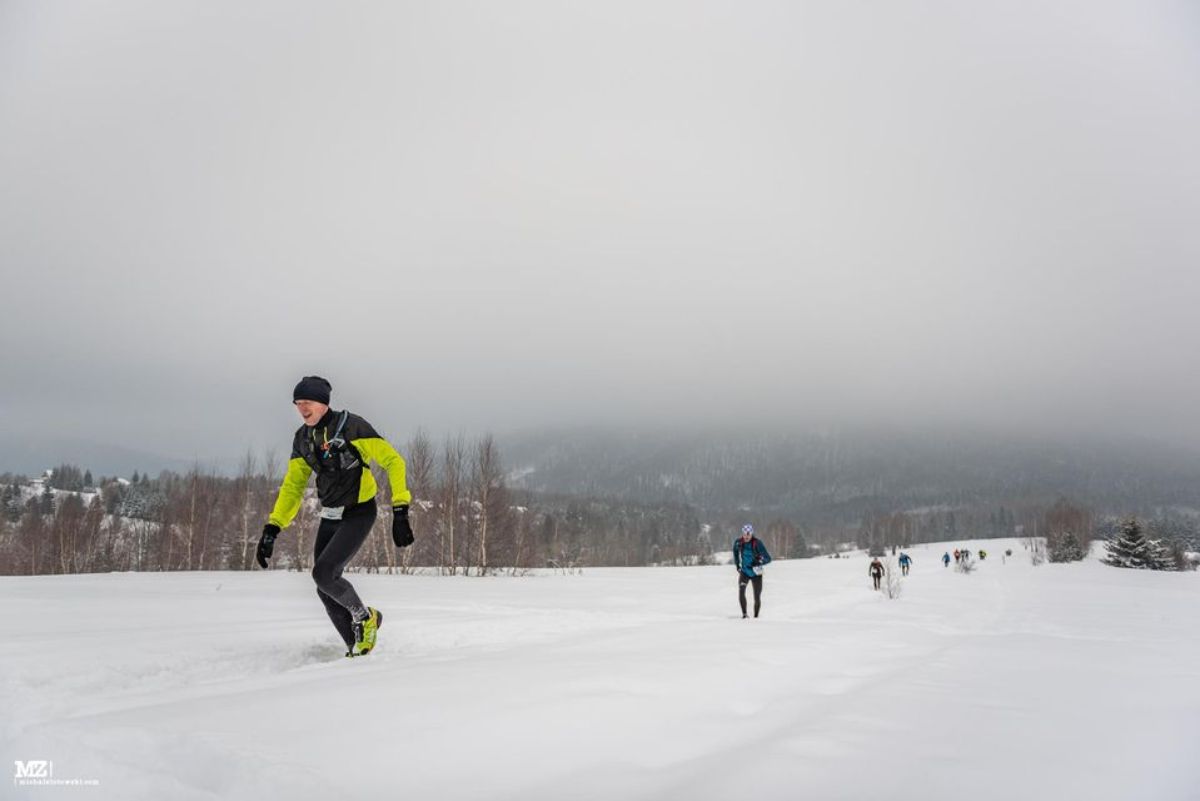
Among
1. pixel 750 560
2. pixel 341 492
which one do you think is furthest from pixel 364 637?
pixel 750 560

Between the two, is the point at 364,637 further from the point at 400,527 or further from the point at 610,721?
the point at 610,721

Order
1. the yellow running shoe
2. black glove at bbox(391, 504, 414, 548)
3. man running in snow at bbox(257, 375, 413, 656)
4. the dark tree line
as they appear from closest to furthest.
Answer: black glove at bbox(391, 504, 414, 548), man running in snow at bbox(257, 375, 413, 656), the yellow running shoe, the dark tree line

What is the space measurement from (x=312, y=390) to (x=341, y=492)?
945mm

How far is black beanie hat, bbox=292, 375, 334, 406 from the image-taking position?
16.7ft

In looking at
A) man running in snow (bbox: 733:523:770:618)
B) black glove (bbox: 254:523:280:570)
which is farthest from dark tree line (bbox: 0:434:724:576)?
black glove (bbox: 254:523:280:570)

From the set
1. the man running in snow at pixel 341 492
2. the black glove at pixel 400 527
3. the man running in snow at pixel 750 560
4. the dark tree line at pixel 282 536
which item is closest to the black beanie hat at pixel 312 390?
the man running in snow at pixel 341 492

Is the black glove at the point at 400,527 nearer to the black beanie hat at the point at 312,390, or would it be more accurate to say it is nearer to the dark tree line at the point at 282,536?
the black beanie hat at the point at 312,390

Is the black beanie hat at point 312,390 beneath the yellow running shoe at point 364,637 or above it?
above

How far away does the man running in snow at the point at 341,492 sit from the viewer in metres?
5.10

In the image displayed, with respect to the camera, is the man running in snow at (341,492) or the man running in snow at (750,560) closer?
the man running in snow at (341,492)

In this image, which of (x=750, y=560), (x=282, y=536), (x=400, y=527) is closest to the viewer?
(x=400, y=527)

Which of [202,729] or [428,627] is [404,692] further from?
[428,627]

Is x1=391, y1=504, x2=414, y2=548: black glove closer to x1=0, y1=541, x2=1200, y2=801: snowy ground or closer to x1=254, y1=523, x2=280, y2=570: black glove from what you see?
x1=0, y1=541, x2=1200, y2=801: snowy ground

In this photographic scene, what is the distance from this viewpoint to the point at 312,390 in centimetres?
516
